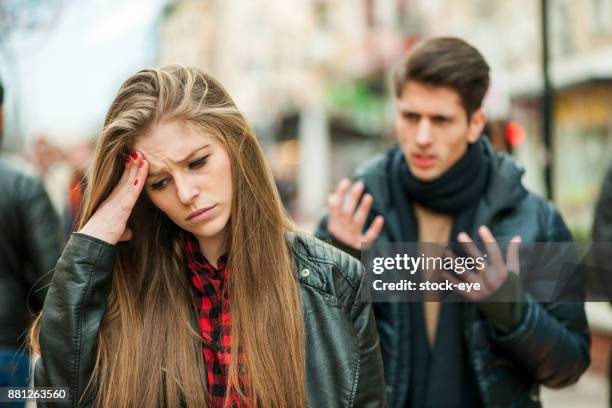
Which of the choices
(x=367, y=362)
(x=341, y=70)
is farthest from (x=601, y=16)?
(x=341, y=70)

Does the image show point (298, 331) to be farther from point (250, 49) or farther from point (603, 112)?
point (250, 49)

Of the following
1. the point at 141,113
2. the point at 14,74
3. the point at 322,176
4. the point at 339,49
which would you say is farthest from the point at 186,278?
the point at 339,49

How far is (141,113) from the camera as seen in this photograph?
2242mm

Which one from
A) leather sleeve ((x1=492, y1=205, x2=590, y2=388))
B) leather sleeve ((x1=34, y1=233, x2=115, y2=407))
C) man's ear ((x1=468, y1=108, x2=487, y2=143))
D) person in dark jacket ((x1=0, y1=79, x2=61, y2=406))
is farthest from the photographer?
person in dark jacket ((x1=0, y1=79, x2=61, y2=406))

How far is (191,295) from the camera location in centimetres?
242

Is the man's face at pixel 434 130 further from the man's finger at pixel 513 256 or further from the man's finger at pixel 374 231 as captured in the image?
the man's finger at pixel 513 256

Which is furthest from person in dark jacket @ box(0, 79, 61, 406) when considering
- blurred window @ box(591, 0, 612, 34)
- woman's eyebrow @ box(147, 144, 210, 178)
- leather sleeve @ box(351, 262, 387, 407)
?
blurred window @ box(591, 0, 612, 34)

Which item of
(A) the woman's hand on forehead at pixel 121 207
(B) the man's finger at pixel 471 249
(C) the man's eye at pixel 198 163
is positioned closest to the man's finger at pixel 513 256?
(B) the man's finger at pixel 471 249

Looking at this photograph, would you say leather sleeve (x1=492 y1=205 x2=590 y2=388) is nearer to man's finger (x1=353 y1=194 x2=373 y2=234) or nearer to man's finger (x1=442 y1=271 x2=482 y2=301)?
man's finger (x1=442 y1=271 x2=482 y2=301)

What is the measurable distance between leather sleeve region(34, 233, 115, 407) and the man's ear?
1607mm

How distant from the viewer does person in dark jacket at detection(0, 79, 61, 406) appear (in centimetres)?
397

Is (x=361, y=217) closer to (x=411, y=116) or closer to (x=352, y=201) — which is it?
(x=352, y=201)

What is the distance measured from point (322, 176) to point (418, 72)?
2932 centimetres

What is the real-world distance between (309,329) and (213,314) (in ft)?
1.02
